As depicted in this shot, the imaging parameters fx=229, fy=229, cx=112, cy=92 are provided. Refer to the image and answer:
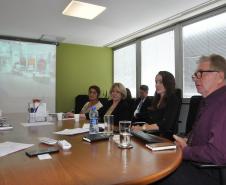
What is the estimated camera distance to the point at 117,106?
3016mm

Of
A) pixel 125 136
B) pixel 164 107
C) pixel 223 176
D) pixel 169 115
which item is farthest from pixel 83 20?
pixel 223 176

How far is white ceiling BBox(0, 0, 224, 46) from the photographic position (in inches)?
135

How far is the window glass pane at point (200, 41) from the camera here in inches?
144

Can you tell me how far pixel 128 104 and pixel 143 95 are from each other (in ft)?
5.61

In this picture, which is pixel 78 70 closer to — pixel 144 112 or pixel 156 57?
pixel 156 57

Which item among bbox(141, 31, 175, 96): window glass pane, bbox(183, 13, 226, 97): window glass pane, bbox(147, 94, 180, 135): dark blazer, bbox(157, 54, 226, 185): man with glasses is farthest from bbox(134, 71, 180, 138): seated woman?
bbox(141, 31, 175, 96): window glass pane

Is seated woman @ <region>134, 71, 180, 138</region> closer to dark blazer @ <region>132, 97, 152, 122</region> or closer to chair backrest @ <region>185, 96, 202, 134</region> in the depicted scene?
chair backrest @ <region>185, 96, 202, 134</region>

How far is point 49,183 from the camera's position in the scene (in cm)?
85

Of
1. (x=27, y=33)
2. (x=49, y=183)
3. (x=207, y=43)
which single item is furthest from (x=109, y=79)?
(x=49, y=183)

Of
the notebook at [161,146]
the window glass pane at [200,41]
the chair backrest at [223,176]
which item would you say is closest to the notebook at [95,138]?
the notebook at [161,146]

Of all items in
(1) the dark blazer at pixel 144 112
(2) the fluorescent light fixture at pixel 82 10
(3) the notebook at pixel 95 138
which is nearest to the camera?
A: (3) the notebook at pixel 95 138

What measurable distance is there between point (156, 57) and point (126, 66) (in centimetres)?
121

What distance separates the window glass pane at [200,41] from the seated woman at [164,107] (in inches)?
58.4

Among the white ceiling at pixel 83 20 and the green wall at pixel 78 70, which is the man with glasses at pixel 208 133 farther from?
the green wall at pixel 78 70
